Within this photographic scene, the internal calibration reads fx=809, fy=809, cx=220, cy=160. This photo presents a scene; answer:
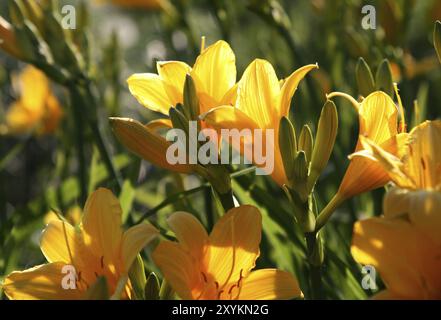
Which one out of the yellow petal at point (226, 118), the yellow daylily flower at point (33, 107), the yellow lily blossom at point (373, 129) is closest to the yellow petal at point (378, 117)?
the yellow lily blossom at point (373, 129)

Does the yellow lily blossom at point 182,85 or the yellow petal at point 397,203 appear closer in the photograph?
the yellow petal at point 397,203

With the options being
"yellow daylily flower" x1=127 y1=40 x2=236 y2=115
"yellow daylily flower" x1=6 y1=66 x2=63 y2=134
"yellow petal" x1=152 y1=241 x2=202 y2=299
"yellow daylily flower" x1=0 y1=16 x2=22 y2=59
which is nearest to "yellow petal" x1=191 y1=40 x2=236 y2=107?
"yellow daylily flower" x1=127 y1=40 x2=236 y2=115

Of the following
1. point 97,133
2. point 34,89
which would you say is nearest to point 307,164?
point 97,133

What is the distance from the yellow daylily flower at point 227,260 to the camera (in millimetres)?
750

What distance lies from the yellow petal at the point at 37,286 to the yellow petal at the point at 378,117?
0.33m

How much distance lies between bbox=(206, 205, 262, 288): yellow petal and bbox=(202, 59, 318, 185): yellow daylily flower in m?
0.09

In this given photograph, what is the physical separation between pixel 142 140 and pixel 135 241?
140 mm

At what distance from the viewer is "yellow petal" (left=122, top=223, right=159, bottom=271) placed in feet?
2.38

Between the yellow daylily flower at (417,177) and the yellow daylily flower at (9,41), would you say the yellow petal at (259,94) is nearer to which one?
the yellow daylily flower at (417,177)

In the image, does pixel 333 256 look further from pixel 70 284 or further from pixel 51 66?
pixel 51 66

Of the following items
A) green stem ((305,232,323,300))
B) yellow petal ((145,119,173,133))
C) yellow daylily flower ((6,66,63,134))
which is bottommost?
green stem ((305,232,323,300))

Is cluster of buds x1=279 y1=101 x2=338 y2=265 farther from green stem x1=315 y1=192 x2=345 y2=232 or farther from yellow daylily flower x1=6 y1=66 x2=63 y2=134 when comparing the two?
yellow daylily flower x1=6 y1=66 x2=63 y2=134

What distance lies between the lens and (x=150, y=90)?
889 mm

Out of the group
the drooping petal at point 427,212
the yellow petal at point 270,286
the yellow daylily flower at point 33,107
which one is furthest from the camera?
the yellow daylily flower at point 33,107
